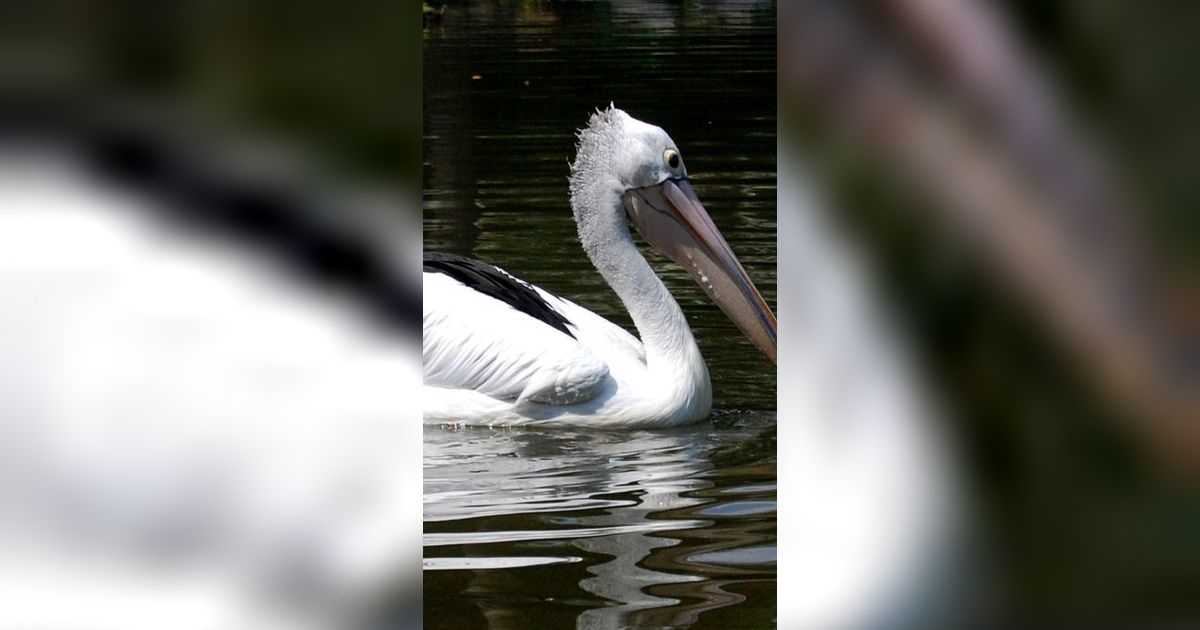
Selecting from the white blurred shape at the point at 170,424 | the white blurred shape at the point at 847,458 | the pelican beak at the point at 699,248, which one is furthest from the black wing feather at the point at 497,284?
the white blurred shape at the point at 847,458

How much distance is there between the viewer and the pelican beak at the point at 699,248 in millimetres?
2414

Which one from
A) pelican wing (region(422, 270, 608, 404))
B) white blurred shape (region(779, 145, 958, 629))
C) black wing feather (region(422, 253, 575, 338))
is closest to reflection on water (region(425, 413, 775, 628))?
black wing feather (region(422, 253, 575, 338))

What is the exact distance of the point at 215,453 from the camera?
1570mm

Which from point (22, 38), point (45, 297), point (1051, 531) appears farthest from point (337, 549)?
point (1051, 531)

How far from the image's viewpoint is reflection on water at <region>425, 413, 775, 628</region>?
208 cm

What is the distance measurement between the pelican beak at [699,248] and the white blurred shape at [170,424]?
2.90 feet

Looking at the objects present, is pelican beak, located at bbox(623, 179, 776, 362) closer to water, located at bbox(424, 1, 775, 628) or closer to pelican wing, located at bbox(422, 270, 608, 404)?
water, located at bbox(424, 1, 775, 628)

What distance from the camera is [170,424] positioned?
61.2 inches

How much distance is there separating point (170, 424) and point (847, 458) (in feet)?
2.44

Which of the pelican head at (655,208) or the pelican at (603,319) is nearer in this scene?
the pelican head at (655,208)

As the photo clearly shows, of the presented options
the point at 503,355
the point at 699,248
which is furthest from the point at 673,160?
the point at 503,355

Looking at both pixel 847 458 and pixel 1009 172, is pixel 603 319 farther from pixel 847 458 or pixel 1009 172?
pixel 1009 172

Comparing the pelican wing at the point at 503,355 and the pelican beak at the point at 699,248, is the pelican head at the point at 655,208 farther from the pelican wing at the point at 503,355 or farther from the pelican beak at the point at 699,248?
the pelican wing at the point at 503,355

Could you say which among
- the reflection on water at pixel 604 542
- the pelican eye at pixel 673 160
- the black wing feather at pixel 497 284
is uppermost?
the pelican eye at pixel 673 160
